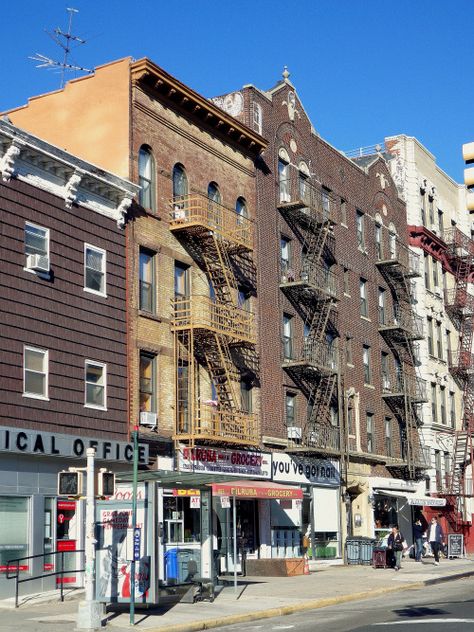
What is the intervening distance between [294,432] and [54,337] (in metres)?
13.6

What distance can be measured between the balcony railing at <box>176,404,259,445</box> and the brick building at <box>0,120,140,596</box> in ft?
7.92

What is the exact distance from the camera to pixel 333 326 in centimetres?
4106

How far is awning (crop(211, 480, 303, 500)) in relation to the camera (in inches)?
917

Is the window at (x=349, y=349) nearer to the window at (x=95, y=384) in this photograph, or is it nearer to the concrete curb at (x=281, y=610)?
the concrete curb at (x=281, y=610)

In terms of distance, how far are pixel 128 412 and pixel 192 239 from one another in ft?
22.1

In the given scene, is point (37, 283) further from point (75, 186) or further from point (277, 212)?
point (277, 212)

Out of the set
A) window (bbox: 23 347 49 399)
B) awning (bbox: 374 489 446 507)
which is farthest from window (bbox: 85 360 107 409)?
awning (bbox: 374 489 446 507)

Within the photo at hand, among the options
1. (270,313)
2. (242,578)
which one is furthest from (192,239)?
(242,578)

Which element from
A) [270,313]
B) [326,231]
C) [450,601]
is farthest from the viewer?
[326,231]

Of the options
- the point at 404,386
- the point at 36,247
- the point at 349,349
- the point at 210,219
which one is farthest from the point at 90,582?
the point at 404,386

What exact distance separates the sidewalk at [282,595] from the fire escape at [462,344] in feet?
47.4

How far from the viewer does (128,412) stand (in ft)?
91.5

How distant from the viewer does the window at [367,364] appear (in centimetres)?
4378

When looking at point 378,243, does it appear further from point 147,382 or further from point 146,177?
point 147,382
